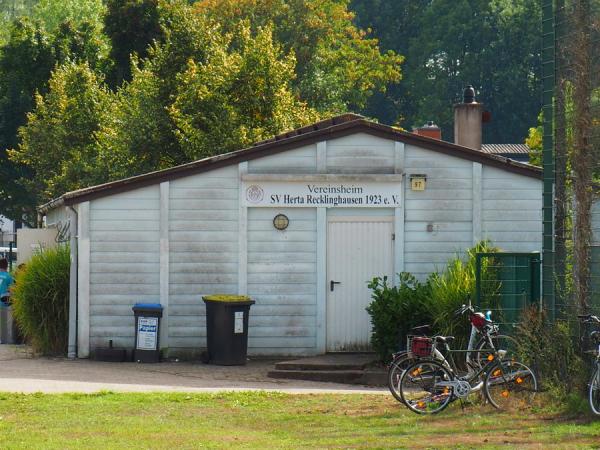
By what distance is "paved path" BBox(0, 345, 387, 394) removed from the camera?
659 inches

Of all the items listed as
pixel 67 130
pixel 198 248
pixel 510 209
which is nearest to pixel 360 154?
pixel 510 209

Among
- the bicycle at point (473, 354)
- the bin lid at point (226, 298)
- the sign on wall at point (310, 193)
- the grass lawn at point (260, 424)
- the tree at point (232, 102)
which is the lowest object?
the grass lawn at point (260, 424)

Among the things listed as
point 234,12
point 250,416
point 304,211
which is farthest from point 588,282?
point 234,12

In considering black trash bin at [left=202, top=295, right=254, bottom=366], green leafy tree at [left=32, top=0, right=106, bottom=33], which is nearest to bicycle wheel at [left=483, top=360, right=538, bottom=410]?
black trash bin at [left=202, top=295, right=254, bottom=366]

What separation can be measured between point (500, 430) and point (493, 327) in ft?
9.48

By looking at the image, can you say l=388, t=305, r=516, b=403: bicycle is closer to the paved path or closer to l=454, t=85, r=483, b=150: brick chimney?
the paved path

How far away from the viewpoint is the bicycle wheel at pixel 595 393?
12781 mm

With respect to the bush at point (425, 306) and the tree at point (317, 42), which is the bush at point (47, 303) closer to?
the bush at point (425, 306)

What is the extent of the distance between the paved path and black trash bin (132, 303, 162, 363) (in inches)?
9.7

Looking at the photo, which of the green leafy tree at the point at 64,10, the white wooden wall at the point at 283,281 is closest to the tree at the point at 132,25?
the white wooden wall at the point at 283,281

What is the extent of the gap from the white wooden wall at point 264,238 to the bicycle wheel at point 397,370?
6.25m

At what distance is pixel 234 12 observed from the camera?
→ 50969 mm

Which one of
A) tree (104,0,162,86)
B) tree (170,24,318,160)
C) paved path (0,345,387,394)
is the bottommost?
paved path (0,345,387,394)

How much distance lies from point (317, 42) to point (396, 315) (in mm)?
36392
